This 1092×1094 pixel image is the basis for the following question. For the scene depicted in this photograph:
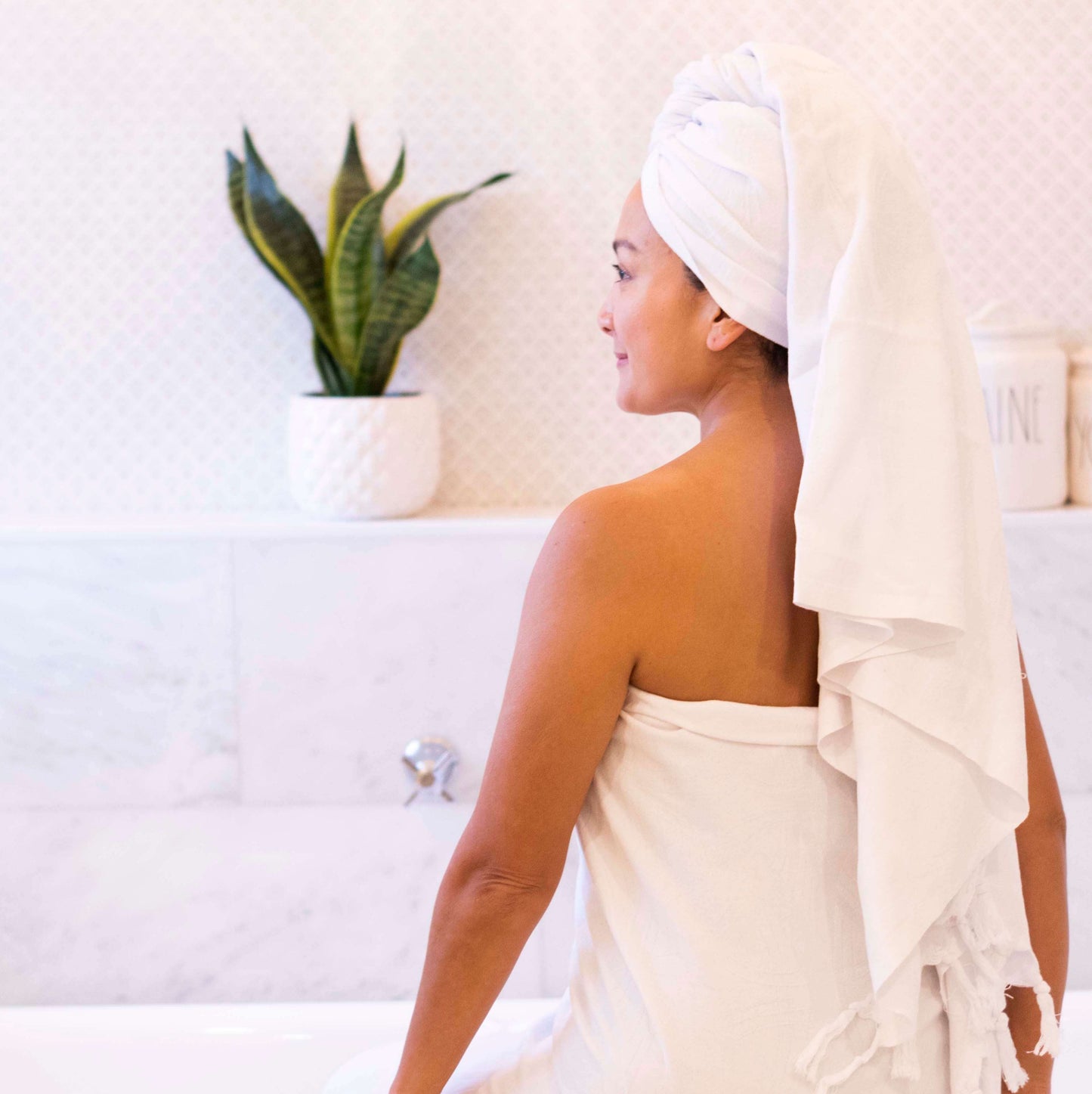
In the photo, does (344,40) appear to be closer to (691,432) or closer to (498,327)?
(498,327)

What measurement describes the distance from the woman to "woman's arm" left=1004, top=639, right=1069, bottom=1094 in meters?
0.11

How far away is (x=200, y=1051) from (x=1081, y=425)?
149cm

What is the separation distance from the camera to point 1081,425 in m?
1.82

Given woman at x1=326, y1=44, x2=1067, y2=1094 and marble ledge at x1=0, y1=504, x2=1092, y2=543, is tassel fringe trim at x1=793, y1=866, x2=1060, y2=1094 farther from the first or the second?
marble ledge at x1=0, y1=504, x2=1092, y2=543

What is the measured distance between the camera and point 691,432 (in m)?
1.95

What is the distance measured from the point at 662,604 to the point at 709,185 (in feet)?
1.02

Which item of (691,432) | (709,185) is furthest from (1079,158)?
(709,185)

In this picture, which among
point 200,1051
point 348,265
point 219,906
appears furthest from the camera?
point 219,906

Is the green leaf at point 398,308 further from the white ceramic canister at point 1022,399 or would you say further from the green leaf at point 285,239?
the white ceramic canister at point 1022,399

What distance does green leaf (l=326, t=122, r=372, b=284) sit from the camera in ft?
5.92

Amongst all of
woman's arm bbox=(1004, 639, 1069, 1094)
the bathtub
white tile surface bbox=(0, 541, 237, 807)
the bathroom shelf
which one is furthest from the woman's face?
white tile surface bbox=(0, 541, 237, 807)

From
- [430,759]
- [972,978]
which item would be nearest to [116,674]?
[430,759]

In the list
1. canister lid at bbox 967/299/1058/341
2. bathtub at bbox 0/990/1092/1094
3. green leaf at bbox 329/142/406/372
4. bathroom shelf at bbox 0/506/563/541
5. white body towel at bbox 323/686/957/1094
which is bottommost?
bathtub at bbox 0/990/1092/1094

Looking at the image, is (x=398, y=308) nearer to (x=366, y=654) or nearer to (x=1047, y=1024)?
(x=366, y=654)
